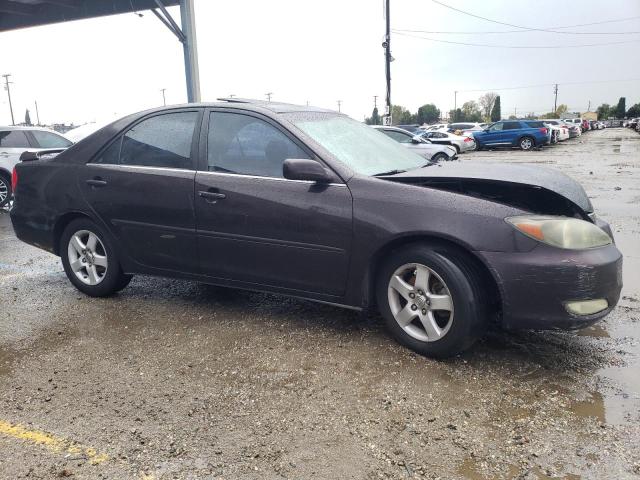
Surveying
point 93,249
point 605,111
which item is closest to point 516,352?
point 93,249

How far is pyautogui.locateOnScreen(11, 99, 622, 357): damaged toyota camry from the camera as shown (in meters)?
3.04

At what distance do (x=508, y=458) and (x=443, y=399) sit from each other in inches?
21.4

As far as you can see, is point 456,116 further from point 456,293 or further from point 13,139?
point 456,293

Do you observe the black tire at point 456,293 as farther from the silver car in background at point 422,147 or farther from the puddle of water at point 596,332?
the silver car in background at point 422,147

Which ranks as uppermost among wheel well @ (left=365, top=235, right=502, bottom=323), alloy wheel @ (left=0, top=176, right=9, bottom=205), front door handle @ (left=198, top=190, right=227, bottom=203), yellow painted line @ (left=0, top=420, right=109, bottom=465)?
front door handle @ (left=198, top=190, right=227, bottom=203)

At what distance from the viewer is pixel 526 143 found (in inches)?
1118

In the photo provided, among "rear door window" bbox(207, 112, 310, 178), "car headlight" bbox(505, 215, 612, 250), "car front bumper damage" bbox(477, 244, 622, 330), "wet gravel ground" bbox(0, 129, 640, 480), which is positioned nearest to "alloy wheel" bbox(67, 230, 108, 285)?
"wet gravel ground" bbox(0, 129, 640, 480)

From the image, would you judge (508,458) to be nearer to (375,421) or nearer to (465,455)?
(465,455)

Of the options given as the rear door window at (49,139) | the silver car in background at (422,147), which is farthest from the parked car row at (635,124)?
the rear door window at (49,139)

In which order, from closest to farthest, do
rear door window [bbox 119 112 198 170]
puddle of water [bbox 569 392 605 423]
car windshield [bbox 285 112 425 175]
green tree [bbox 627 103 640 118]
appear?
puddle of water [bbox 569 392 605 423], car windshield [bbox 285 112 425 175], rear door window [bbox 119 112 198 170], green tree [bbox 627 103 640 118]

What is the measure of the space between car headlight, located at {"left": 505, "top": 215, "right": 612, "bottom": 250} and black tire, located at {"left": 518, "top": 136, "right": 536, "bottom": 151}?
89.6 feet

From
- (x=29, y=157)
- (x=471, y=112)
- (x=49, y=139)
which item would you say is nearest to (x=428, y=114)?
(x=471, y=112)

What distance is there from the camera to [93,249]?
4.58 m

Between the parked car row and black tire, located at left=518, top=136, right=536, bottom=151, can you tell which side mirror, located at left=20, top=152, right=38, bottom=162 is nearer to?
black tire, located at left=518, top=136, right=536, bottom=151
